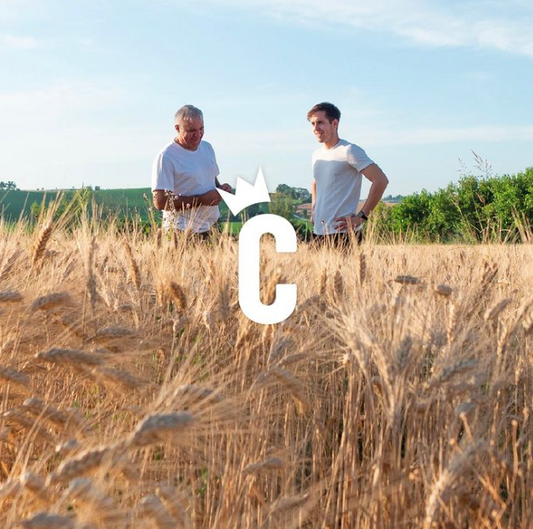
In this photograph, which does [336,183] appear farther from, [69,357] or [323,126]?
[69,357]

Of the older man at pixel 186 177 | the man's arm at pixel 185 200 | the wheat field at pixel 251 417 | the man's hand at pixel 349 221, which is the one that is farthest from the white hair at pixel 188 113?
the wheat field at pixel 251 417

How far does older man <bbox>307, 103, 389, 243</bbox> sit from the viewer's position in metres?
4.43

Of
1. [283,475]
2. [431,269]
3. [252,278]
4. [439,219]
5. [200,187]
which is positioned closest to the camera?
[283,475]

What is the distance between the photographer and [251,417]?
4.96ft

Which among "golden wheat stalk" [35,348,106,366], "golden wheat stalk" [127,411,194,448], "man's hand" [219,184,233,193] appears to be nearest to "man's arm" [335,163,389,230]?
"man's hand" [219,184,233,193]

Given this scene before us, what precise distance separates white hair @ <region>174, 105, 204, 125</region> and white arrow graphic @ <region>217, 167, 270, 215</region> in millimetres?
695

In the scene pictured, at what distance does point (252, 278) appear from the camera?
2283 millimetres

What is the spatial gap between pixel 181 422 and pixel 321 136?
3710 millimetres

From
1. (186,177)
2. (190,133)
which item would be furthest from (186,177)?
(190,133)

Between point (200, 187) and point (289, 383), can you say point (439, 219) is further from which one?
point (289, 383)

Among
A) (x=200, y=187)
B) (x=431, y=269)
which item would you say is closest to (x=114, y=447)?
(x=431, y=269)

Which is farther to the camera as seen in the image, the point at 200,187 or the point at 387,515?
the point at 200,187

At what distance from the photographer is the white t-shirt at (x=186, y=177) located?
4.23 meters

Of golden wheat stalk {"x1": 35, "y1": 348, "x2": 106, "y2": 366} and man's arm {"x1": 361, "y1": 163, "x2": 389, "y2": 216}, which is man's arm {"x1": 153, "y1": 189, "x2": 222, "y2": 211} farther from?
golden wheat stalk {"x1": 35, "y1": 348, "x2": 106, "y2": 366}
